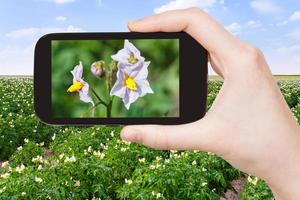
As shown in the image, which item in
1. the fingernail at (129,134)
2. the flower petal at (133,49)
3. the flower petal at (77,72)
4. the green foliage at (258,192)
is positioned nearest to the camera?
the fingernail at (129,134)

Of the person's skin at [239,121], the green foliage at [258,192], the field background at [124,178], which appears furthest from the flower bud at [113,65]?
the green foliage at [258,192]

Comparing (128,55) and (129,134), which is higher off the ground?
(128,55)

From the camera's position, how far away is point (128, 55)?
256 cm

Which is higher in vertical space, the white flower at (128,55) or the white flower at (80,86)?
the white flower at (128,55)

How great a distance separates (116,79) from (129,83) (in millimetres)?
59

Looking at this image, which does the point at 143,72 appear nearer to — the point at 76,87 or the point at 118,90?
the point at 118,90

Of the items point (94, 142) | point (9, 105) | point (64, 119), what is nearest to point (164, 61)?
point (64, 119)

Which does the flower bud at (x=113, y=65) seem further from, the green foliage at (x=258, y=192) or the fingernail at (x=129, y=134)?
the green foliage at (x=258, y=192)

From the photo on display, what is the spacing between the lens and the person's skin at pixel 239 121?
7.48ft

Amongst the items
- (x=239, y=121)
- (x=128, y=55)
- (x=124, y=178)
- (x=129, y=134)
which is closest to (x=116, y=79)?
(x=128, y=55)

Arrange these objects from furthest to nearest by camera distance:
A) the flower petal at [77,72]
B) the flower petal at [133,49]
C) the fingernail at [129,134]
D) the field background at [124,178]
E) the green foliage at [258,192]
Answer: the field background at [124,178] < the green foliage at [258,192] < the flower petal at [77,72] < the flower petal at [133,49] < the fingernail at [129,134]

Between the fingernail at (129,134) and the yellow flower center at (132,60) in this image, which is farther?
the yellow flower center at (132,60)

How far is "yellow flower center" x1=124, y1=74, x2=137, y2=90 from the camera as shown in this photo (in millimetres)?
2525

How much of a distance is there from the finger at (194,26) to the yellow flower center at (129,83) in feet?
0.76
